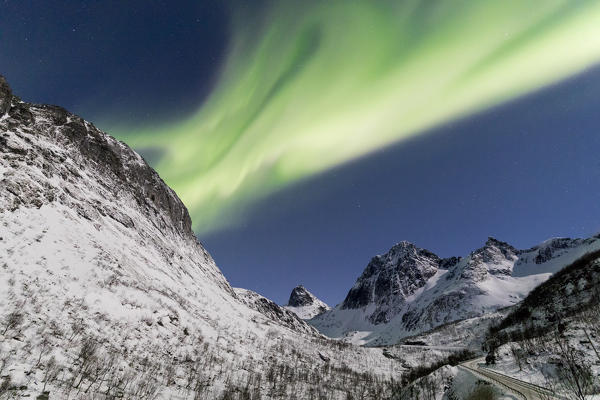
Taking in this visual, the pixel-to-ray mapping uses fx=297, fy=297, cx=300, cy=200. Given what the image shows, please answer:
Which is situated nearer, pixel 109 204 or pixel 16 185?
pixel 16 185

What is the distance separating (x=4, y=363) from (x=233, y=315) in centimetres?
4375

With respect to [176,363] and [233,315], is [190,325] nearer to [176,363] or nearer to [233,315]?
[176,363]

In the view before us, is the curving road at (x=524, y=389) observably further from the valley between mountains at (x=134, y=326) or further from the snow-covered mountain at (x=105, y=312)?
the snow-covered mountain at (x=105, y=312)

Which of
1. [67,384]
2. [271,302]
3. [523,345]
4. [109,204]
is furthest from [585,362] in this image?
[271,302]

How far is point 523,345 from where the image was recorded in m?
27.1

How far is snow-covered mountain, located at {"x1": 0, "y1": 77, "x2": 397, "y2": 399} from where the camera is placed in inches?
741

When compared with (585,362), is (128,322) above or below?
above

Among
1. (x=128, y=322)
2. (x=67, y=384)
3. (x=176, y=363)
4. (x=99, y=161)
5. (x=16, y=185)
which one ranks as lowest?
(x=67, y=384)

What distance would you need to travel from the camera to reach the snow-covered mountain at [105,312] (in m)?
18.8

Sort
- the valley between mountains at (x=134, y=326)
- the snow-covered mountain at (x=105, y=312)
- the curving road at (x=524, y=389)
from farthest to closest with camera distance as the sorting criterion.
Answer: the snow-covered mountain at (x=105, y=312), the valley between mountains at (x=134, y=326), the curving road at (x=524, y=389)

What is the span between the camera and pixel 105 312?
26.6 m

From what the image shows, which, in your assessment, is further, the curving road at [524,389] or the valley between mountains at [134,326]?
the valley between mountains at [134,326]

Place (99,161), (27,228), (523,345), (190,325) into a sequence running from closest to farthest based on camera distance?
(523,345), (27,228), (190,325), (99,161)

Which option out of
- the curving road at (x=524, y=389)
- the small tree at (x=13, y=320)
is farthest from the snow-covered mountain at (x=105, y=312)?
the curving road at (x=524, y=389)
